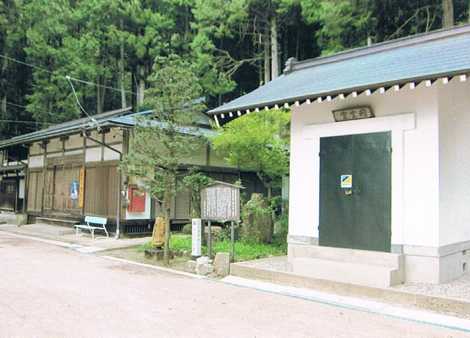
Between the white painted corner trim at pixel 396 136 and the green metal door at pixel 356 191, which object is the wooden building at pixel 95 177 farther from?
the white painted corner trim at pixel 396 136

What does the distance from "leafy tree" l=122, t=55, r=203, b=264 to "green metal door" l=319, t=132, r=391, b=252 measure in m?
3.26

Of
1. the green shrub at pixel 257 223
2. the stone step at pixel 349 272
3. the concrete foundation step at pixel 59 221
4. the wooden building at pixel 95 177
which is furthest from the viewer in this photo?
the concrete foundation step at pixel 59 221

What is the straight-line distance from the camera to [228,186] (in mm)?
8883

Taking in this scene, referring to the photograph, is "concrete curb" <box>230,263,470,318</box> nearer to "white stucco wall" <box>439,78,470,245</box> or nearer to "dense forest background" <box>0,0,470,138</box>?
"white stucco wall" <box>439,78,470,245</box>

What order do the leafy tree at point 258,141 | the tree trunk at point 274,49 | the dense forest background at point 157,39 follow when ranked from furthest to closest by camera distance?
the tree trunk at point 274,49
the dense forest background at point 157,39
the leafy tree at point 258,141

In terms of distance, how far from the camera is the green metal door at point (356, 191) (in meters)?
7.18

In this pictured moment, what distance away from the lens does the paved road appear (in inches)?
187

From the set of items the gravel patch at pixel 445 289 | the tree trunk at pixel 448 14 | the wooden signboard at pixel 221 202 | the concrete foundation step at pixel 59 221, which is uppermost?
the tree trunk at pixel 448 14

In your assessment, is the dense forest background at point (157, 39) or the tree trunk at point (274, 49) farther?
the tree trunk at point (274, 49)

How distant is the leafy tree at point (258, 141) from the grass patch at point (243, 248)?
2.41 meters

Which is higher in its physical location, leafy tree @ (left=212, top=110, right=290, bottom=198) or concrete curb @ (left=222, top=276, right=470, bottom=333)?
leafy tree @ (left=212, top=110, right=290, bottom=198)

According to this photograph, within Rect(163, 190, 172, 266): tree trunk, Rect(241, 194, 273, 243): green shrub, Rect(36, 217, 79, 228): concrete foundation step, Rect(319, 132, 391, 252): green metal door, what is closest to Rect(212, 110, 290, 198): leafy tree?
Rect(241, 194, 273, 243): green shrub

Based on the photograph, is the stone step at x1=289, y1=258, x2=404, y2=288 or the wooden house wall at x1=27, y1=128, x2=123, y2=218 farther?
the wooden house wall at x1=27, y1=128, x2=123, y2=218

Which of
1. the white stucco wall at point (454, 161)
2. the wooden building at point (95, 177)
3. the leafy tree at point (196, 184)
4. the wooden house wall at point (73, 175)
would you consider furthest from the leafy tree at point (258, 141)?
the white stucco wall at point (454, 161)
